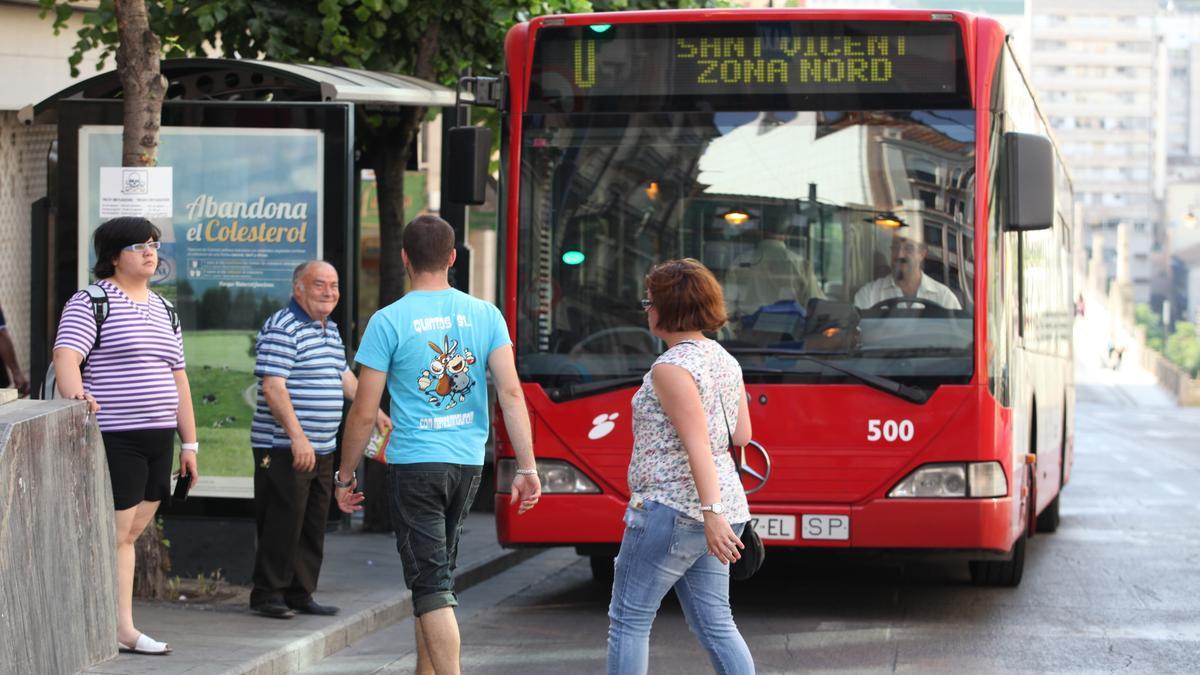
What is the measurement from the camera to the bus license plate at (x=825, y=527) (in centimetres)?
884

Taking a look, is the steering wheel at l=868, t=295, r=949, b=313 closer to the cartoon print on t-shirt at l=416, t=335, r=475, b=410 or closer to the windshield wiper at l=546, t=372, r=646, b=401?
the windshield wiper at l=546, t=372, r=646, b=401

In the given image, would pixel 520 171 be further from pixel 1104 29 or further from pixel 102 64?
pixel 1104 29

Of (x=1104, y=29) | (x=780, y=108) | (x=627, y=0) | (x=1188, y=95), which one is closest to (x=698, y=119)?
(x=780, y=108)

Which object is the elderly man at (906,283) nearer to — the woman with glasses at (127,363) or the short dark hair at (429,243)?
the short dark hair at (429,243)

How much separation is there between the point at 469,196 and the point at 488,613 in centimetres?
228

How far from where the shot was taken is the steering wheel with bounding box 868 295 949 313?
8.76m

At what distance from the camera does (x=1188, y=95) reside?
184250 millimetres

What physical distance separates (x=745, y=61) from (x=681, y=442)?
413 centimetres

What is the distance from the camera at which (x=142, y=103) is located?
8891mm

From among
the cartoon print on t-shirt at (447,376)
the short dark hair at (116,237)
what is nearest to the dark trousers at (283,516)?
the short dark hair at (116,237)

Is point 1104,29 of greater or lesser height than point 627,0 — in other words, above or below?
above

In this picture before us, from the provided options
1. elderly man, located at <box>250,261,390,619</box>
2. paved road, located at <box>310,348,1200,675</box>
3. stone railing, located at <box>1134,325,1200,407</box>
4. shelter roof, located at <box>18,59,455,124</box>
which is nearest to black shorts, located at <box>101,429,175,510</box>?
elderly man, located at <box>250,261,390,619</box>

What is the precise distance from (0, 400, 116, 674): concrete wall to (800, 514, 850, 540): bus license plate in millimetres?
3352

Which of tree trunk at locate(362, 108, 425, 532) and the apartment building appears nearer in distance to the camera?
tree trunk at locate(362, 108, 425, 532)
